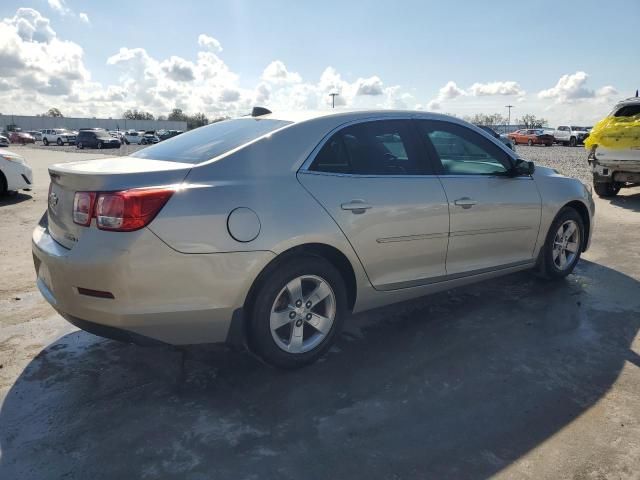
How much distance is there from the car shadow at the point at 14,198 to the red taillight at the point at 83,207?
25.9 ft

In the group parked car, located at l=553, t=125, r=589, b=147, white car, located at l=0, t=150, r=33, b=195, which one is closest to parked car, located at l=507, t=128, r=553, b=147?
parked car, located at l=553, t=125, r=589, b=147

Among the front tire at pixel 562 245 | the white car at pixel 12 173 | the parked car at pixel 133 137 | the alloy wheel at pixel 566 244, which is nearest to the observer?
the front tire at pixel 562 245

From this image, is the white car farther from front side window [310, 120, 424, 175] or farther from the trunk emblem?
front side window [310, 120, 424, 175]

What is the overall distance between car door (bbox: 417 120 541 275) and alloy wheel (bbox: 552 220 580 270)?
0.50 metres

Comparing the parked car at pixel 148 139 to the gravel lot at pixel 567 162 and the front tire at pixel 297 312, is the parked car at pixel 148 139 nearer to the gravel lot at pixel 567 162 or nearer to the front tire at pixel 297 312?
the gravel lot at pixel 567 162

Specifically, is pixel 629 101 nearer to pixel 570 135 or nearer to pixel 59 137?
pixel 570 135

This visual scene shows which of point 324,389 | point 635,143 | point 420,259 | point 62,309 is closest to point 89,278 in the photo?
point 62,309

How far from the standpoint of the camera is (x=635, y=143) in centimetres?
899

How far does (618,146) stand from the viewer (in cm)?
927

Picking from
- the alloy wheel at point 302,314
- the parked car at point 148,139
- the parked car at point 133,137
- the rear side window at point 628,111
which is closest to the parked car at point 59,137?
the parked car at point 133,137

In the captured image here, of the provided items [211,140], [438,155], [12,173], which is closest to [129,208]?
[211,140]

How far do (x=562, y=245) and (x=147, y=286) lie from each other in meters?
4.01

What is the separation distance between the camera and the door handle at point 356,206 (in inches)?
127

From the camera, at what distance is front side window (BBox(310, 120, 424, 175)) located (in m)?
3.33
